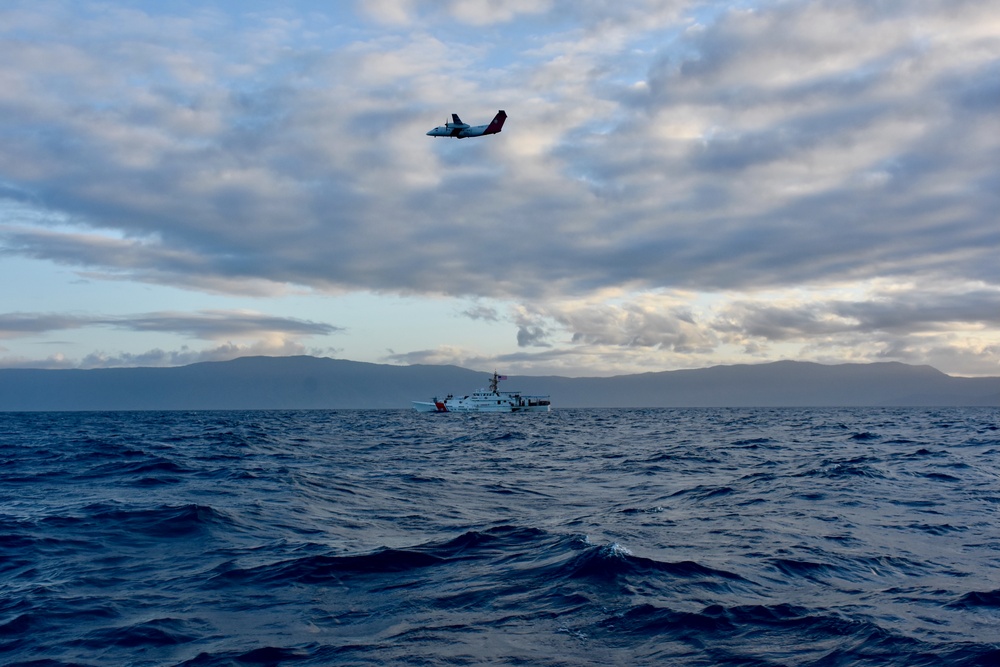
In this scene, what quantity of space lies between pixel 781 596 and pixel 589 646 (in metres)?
4.51

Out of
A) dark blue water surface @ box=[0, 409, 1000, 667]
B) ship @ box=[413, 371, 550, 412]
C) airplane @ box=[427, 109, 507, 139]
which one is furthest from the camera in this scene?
ship @ box=[413, 371, 550, 412]

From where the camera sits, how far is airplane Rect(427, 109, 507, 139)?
52.5 metres

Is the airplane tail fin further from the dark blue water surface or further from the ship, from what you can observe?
A: the ship

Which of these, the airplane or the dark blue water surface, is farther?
the airplane

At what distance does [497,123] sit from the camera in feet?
176

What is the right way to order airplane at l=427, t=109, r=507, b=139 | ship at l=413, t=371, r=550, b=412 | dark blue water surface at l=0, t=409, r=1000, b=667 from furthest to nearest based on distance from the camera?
ship at l=413, t=371, r=550, b=412 < airplane at l=427, t=109, r=507, b=139 < dark blue water surface at l=0, t=409, r=1000, b=667

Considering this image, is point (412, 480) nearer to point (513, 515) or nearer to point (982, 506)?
point (513, 515)

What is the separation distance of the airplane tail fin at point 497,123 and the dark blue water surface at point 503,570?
3034cm

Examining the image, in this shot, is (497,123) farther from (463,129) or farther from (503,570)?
(503,570)

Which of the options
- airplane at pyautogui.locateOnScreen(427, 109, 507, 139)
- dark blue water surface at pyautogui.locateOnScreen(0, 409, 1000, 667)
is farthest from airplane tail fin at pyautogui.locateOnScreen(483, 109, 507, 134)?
dark blue water surface at pyautogui.locateOnScreen(0, 409, 1000, 667)

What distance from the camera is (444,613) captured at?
12.9 m

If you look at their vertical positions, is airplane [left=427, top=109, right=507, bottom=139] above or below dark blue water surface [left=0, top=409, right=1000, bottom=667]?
above

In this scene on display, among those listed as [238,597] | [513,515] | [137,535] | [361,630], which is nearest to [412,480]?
[513,515]

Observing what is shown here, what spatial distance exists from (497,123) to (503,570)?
4336 centimetres
